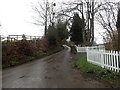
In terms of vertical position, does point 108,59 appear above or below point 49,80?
above

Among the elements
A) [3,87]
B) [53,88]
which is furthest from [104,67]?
[3,87]

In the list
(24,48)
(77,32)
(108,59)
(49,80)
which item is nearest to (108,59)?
(108,59)

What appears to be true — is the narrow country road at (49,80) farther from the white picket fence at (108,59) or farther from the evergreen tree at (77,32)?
the evergreen tree at (77,32)

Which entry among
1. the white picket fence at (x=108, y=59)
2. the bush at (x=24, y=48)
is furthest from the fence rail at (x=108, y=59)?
the bush at (x=24, y=48)

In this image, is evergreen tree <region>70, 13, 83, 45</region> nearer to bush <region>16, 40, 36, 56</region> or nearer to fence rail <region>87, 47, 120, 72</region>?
bush <region>16, 40, 36, 56</region>

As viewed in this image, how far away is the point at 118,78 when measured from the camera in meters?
7.55

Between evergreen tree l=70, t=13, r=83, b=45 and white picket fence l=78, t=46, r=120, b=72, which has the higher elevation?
evergreen tree l=70, t=13, r=83, b=45

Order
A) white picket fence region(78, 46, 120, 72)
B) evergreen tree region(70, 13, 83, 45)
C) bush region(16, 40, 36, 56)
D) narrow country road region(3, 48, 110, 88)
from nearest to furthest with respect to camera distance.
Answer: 1. narrow country road region(3, 48, 110, 88)
2. white picket fence region(78, 46, 120, 72)
3. bush region(16, 40, 36, 56)
4. evergreen tree region(70, 13, 83, 45)

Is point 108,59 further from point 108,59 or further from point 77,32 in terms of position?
point 77,32

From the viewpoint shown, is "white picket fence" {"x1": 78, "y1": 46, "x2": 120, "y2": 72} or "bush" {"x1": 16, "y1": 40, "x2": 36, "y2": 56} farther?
"bush" {"x1": 16, "y1": 40, "x2": 36, "y2": 56}

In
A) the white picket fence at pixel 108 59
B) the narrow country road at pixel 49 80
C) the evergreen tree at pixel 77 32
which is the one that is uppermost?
the evergreen tree at pixel 77 32

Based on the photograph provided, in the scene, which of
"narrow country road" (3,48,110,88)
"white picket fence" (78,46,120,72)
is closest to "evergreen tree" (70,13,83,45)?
"white picket fence" (78,46,120,72)

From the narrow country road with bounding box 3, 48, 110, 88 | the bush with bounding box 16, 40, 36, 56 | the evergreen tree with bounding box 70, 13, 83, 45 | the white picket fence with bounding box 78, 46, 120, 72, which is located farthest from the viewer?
the evergreen tree with bounding box 70, 13, 83, 45

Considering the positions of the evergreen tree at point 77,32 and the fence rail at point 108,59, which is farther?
the evergreen tree at point 77,32
